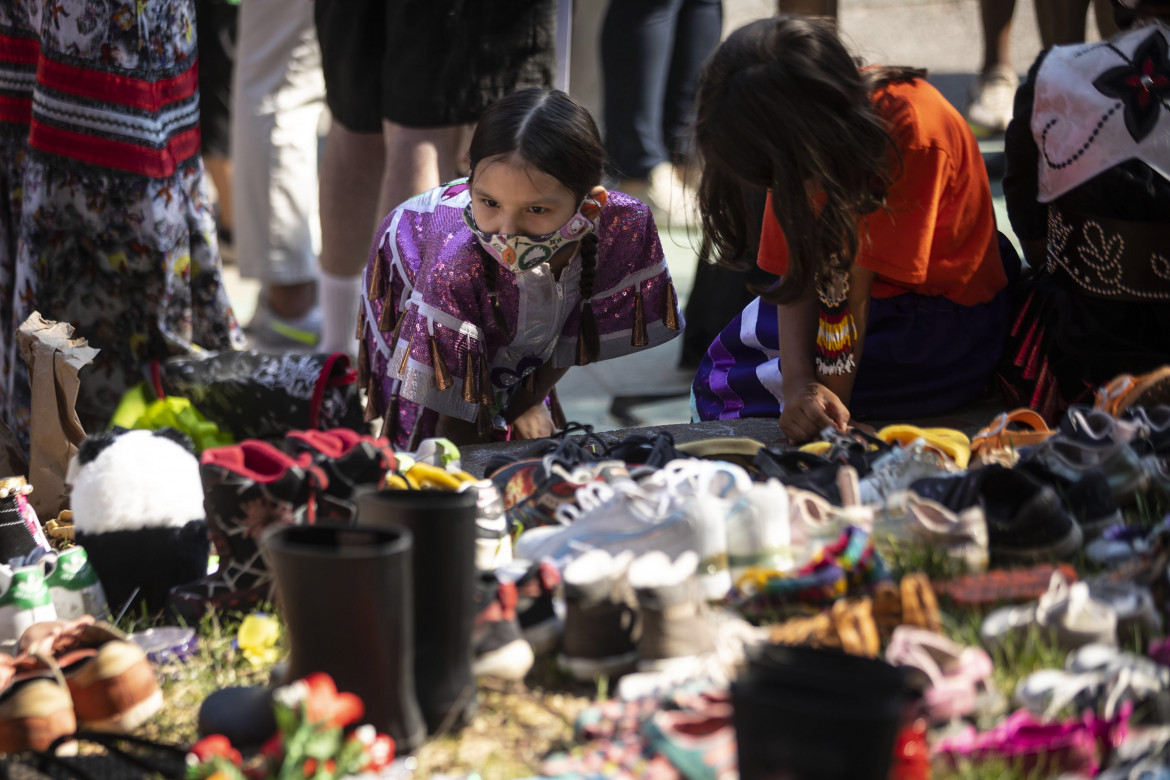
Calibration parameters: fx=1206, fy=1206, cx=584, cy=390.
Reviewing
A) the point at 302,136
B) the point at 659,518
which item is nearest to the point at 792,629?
the point at 659,518

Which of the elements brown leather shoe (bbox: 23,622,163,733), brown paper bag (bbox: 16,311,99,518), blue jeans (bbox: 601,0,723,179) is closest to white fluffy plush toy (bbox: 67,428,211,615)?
brown leather shoe (bbox: 23,622,163,733)

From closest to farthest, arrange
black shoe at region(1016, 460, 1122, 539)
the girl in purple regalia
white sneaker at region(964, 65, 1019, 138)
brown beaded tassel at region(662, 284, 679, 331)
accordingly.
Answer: black shoe at region(1016, 460, 1122, 539)
the girl in purple regalia
brown beaded tassel at region(662, 284, 679, 331)
white sneaker at region(964, 65, 1019, 138)

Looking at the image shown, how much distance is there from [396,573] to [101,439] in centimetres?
91

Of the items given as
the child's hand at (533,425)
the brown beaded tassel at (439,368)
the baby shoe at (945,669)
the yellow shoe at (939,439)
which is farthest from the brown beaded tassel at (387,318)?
the baby shoe at (945,669)

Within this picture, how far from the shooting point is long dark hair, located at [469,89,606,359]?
2443mm

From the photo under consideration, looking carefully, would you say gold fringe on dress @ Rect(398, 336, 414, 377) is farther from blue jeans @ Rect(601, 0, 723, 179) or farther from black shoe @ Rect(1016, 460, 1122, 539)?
blue jeans @ Rect(601, 0, 723, 179)

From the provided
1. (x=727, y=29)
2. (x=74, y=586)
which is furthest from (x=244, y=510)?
(x=727, y=29)

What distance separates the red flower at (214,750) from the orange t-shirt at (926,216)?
4.80ft

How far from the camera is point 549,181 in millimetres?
2469

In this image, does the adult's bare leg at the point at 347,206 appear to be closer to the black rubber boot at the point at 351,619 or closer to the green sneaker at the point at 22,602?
the green sneaker at the point at 22,602

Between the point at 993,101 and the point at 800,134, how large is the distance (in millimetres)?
4026

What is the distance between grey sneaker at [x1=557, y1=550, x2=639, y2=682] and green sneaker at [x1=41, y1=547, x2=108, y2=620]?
807mm

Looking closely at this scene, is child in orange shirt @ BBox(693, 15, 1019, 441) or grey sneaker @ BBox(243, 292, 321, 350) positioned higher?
child in orange shirt @ BBox(693, 15, 1019, 441)

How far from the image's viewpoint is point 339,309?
3715mm
